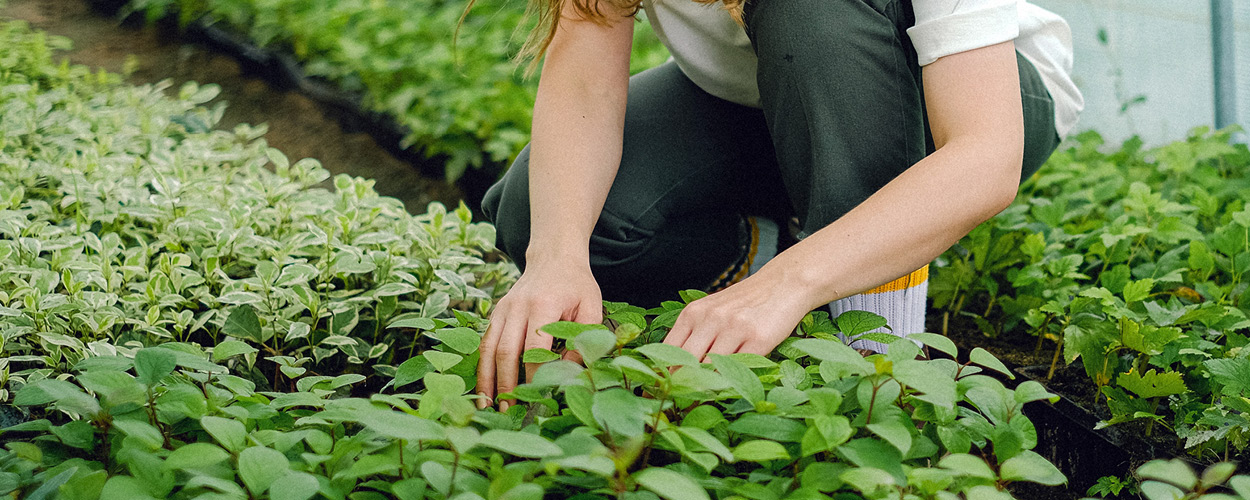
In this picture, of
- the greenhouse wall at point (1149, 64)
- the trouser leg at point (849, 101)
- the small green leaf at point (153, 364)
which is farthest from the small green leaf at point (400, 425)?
the greenhouse wall at point (1149, 64)

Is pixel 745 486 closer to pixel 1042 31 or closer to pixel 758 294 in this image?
pixel 758 294

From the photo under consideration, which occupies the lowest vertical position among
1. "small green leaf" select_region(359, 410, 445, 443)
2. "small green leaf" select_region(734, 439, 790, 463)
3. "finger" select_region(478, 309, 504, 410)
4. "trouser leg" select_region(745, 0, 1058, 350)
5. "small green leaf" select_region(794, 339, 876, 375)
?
"finger" select_region(478, 309, 504, 410)

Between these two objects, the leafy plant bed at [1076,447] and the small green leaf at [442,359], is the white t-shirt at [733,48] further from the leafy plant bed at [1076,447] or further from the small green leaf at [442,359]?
the small green leaf at [442,359]

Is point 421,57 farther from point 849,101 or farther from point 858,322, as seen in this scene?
point 858,322

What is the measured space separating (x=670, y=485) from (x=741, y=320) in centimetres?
33

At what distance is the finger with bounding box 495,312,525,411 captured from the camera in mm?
1038

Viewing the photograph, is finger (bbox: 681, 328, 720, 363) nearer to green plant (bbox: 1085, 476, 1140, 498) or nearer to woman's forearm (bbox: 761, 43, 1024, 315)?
woman's forearm (bbox: 761, 43, 1024, 315)

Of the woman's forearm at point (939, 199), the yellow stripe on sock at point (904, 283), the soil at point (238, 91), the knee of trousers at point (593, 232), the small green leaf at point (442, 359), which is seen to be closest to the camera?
the small green leaf at point (442, 359)

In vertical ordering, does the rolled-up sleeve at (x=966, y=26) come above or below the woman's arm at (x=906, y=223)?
above

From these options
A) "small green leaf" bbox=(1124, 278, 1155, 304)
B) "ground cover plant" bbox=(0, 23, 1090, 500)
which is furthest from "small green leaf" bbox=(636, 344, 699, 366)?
"small green leaf" bbox=(1124, 278, 1155, 304)

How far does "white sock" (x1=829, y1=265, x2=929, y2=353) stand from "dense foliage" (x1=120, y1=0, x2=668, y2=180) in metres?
1.42

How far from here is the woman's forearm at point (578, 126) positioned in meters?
1.29

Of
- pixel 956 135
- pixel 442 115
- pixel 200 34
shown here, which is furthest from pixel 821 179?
pixel 200 34

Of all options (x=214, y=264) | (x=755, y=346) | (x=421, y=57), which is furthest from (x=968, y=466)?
(x=421, y=57)
